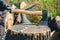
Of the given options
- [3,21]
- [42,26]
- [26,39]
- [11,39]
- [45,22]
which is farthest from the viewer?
[3,21]

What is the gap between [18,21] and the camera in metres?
4.58

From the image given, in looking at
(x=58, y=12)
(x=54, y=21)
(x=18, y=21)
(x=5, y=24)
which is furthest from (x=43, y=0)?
(x=54, y=21)

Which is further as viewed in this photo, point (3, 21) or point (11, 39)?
point (3, 21)

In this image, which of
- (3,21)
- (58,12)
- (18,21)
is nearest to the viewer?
(3,21)

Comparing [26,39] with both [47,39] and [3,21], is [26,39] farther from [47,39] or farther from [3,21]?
[3,21]

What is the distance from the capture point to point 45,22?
3.30 meters

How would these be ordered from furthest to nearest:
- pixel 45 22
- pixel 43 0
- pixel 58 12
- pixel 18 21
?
pixel 43 0
pixel 58 12
pixel 18 21
pixel 45 22

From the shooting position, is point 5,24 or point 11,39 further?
point 5,24

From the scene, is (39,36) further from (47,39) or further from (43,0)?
(43,0)

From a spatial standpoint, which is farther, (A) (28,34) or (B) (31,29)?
(B) (31,29)

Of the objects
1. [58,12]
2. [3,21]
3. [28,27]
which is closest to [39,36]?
[28,27]

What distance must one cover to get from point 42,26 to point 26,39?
0.46 metres

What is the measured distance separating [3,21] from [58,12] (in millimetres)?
2782

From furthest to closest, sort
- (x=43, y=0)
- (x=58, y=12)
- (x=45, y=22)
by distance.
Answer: (x=43, y=0)
(x=58, y=12)
(x=45, y=22)
